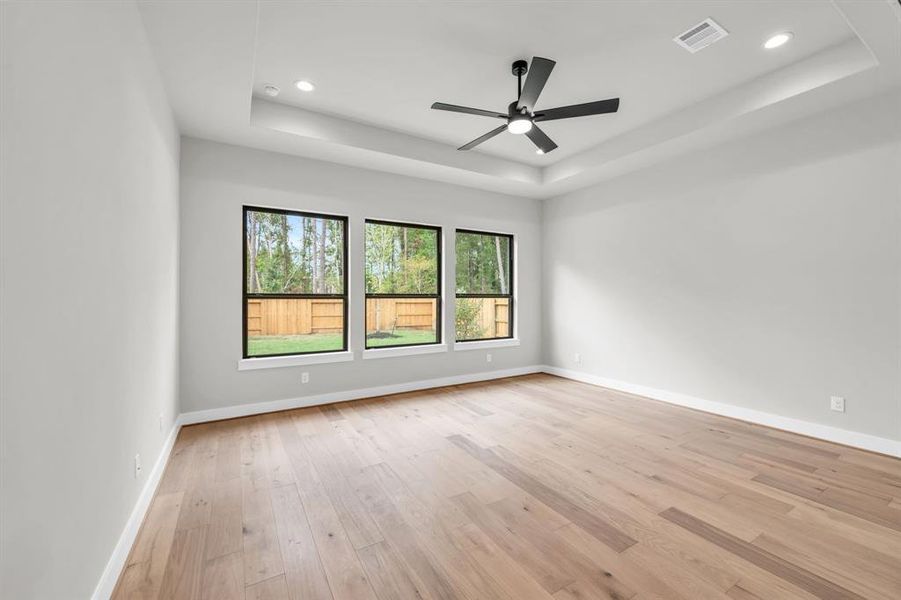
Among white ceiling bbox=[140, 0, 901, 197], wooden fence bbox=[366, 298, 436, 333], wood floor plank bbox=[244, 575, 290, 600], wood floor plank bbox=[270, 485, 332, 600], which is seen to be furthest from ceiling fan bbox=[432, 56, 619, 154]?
wood floor plank bbox=[244, 575, 290, 600]

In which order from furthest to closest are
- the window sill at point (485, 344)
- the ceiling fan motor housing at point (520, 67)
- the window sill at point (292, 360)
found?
the window sill at point (485, 344)
the window sill at point (292, 360)
the ceiling fan motor housing at point (520, 67)

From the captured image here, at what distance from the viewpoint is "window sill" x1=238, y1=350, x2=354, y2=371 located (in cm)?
390

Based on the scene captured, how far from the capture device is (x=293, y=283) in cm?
423

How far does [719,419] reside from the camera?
150 inches

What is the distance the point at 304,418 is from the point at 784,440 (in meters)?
4.30

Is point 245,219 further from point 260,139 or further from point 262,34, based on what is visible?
point 262,34

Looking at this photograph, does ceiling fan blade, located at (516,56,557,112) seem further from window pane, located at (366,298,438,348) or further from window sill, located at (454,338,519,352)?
Answer: window sill, located at (454,338,519,352)

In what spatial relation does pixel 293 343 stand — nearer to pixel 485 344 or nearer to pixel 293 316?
pixel 293 316

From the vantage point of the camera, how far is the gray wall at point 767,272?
9.95ft

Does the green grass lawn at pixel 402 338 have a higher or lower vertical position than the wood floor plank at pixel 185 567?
higher

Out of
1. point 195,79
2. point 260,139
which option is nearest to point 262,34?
Result: point 195,79

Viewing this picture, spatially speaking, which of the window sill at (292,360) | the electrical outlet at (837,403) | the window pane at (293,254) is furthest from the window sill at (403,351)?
the electrical outlet at (837,403)

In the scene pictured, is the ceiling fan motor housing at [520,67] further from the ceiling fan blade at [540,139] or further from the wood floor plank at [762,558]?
the wood floor plank at [762,558]

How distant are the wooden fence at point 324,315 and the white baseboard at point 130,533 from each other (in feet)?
4.91
